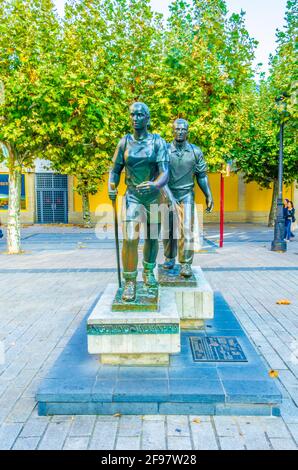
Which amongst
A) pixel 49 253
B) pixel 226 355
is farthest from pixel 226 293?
pixel 49 253

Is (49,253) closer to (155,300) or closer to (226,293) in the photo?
(226,293)

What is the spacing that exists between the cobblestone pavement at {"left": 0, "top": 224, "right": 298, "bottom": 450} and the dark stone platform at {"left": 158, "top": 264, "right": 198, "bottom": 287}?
3.40 feet

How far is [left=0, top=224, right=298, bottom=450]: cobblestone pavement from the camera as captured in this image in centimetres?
305

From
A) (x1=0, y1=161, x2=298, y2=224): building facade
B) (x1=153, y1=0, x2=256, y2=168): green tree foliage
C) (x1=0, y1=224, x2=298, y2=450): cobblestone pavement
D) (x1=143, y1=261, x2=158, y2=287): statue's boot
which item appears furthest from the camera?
(x1=0, y1=161, x2=298, y2=224): building facade

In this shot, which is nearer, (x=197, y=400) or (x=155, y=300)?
(x=197, y=400)

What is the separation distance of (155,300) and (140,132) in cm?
173

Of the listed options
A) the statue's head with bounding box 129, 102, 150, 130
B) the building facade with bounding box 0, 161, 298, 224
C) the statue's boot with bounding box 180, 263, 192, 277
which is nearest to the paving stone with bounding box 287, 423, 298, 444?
the statue's boot with bounding box 180, 263, 192, 277

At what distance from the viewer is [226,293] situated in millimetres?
7543

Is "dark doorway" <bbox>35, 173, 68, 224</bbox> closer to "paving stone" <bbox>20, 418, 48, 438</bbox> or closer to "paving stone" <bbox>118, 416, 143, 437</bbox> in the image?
"paving stone" <bbox>20, 418, 48, 438</bbox>

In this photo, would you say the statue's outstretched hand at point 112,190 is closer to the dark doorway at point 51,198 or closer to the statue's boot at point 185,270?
the statue's boot at point 185,270

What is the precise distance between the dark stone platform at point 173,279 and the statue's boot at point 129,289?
100 centimetres

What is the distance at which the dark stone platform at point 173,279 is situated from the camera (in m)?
5.15

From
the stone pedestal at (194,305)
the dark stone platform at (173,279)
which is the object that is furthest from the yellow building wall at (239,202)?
the stone pedestal at (194,305)

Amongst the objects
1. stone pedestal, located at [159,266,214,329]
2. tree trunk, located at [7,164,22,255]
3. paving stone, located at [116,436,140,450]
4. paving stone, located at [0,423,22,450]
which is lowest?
paving stone, located at [0,423,22,450]
